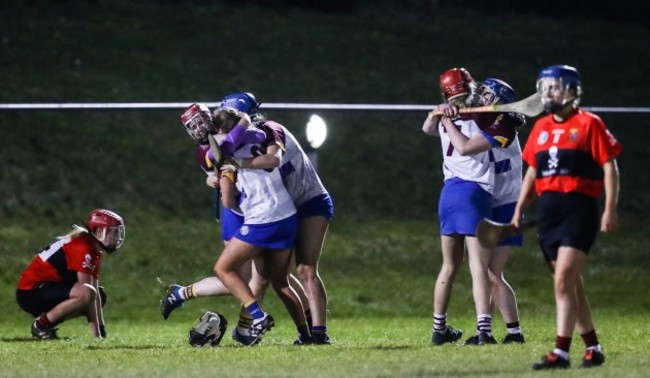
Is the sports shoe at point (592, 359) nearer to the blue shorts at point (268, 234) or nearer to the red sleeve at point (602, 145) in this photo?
the red sleeve at point (602, 145)

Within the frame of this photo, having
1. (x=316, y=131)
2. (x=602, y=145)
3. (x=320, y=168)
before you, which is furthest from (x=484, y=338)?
(x=320, y=168)

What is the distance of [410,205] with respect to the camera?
20469 mm

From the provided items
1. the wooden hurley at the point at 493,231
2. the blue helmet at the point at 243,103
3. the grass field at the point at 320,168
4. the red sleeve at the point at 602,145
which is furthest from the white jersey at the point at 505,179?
the red sleeve at the point at 602,145

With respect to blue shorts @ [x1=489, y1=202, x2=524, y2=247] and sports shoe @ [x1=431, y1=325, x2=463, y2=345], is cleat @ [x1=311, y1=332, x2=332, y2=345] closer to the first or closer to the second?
sports shoe @ [x1=431, y1=325, x2=463, y2=345]

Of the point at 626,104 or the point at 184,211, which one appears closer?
the point at 184,211

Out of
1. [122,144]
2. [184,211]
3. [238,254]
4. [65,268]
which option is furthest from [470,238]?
[122,144]

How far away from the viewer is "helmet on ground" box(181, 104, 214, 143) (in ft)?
33.7

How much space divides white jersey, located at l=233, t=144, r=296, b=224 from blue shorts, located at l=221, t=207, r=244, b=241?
0.45 meters

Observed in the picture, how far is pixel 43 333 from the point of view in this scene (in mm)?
12078

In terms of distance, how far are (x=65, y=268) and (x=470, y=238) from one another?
11.3ft

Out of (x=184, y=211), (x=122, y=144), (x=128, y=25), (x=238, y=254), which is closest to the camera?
(x=238, y=254)

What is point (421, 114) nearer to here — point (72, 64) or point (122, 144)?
point (122, 144)

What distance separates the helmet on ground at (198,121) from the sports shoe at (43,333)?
2603mm

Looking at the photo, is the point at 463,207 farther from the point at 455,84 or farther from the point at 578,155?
the point at 578,155
